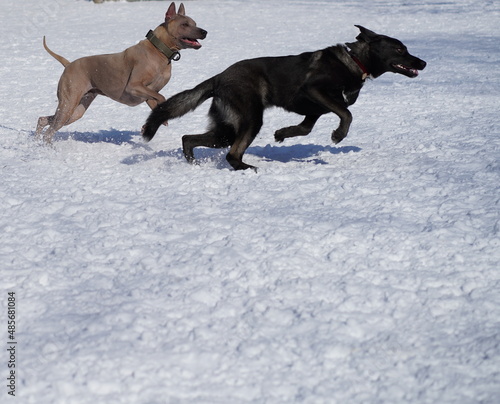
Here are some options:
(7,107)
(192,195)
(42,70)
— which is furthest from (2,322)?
(42,70)

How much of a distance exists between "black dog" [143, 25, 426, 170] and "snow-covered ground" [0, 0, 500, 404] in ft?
1.08

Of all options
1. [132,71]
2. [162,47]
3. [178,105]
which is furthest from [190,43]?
[178,105]

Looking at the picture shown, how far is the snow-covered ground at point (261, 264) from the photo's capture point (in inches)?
99.7

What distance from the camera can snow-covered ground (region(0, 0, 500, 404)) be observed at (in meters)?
2.53

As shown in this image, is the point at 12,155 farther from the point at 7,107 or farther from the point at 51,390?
the point at 51,390

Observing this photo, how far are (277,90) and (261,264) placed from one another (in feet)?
8.15

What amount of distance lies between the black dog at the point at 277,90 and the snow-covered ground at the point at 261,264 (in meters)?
0.33

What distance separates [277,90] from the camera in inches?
220

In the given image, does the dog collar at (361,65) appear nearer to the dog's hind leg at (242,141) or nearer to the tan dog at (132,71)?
the dog's hind leg at (242,141)

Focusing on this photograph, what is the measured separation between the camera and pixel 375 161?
18.4 ft

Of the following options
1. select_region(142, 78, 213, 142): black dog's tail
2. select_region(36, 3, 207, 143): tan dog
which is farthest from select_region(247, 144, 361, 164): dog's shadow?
select_region(36, 3, 207, 143): tan dog

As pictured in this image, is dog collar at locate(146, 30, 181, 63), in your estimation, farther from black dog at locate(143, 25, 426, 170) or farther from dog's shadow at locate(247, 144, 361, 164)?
dog's shadow at locate(247, 144, 361, 164)

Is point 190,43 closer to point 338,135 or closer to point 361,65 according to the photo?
point 361,65

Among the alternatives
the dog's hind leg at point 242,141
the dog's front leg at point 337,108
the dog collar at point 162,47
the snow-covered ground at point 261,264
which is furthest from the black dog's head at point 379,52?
the dog collar at point 162,47
